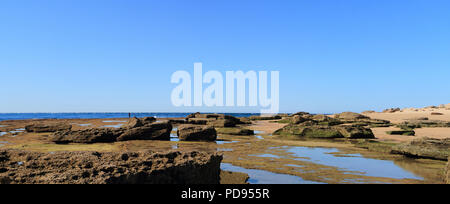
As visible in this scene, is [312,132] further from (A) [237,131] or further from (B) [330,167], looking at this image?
(B) [330,167]

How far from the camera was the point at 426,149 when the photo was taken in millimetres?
7754

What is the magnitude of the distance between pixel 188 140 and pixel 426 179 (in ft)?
29.0

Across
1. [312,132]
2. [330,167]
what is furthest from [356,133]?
[330,167]

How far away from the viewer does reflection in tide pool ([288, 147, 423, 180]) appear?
5891mm

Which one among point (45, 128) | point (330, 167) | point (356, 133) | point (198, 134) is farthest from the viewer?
point (45, 128)

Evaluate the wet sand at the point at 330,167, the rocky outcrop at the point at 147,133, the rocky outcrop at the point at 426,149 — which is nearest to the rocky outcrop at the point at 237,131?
the rocky outcrop at the point at 147,133

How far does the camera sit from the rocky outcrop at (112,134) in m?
11.5

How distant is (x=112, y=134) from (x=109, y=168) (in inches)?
364

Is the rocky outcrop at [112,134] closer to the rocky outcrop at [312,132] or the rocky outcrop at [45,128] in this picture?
the rocky outcrop at [45,128]

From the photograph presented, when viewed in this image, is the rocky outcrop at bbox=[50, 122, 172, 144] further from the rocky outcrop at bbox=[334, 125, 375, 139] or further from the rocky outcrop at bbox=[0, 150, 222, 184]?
the rocky outcrop at bbox=[334, 125, 375, 139]

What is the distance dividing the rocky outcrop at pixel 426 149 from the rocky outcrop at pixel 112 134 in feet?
29.6

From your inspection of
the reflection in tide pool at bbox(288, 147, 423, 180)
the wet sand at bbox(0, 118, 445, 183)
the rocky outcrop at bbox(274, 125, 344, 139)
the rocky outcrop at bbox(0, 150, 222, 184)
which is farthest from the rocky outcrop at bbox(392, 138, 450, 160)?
the rocky outcrop at bbox(0, 150, 222, 184)

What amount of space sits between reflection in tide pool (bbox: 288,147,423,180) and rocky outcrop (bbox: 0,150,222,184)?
3.56 metres

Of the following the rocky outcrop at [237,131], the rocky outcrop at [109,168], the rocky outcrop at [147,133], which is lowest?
the rocky outcrop at [237,131]
